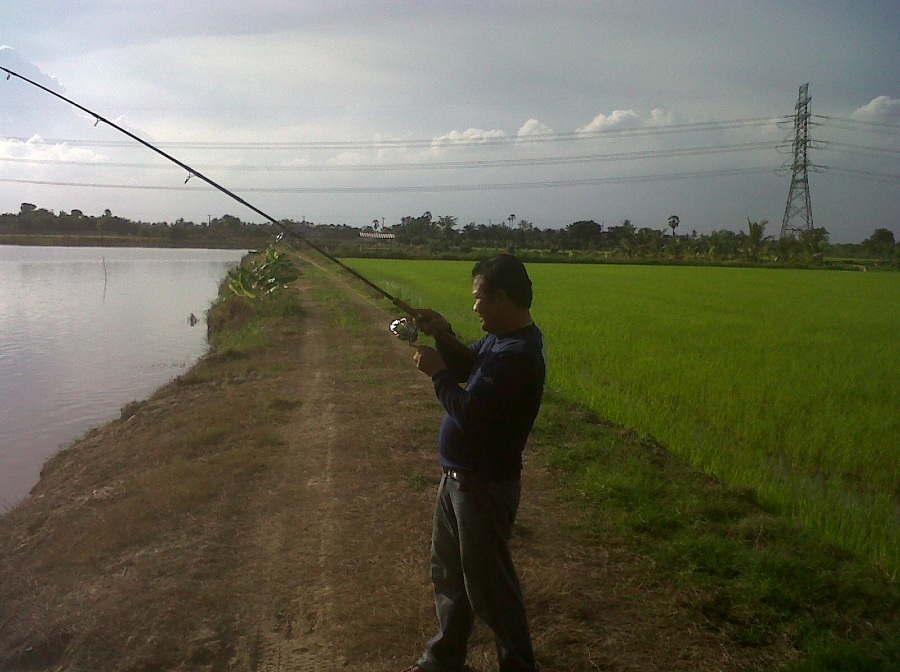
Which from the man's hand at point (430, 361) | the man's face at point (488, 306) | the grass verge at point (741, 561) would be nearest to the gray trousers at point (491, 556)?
the man's hand at point (430, 361)

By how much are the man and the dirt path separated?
562 millimetres

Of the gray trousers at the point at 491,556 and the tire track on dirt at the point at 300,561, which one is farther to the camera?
the tire track on dirt at the point at 300,561

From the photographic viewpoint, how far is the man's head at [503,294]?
2.39 meters

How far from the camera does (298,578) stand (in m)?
3.60

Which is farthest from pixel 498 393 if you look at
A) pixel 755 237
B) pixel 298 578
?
pixel 755 237

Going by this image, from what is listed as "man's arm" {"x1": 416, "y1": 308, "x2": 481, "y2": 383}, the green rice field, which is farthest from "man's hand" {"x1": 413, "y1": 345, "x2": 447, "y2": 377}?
the green rice field

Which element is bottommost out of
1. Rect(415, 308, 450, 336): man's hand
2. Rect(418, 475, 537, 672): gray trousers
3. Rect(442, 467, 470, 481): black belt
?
Rect(418, 475, 537, 672): gray trousers

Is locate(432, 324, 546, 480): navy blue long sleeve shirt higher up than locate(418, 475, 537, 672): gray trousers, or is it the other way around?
locate(432, 324, 546, 480): navy blue long sleeve shirt

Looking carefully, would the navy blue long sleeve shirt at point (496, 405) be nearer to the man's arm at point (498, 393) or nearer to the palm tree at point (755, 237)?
the man's arm at point (498, 393)

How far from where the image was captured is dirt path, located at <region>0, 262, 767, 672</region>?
298cm

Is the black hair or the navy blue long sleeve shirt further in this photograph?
the black hair

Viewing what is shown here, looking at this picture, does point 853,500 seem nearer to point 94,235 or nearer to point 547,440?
point 547,440

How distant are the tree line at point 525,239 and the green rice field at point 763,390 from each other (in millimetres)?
31863

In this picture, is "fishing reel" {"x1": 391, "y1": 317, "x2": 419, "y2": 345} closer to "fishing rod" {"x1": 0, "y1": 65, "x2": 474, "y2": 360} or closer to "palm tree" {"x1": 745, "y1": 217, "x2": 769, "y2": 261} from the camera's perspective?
"fishing rod" {"x1": 0, "y1": 65, "x2": 474, "y2": 360}
